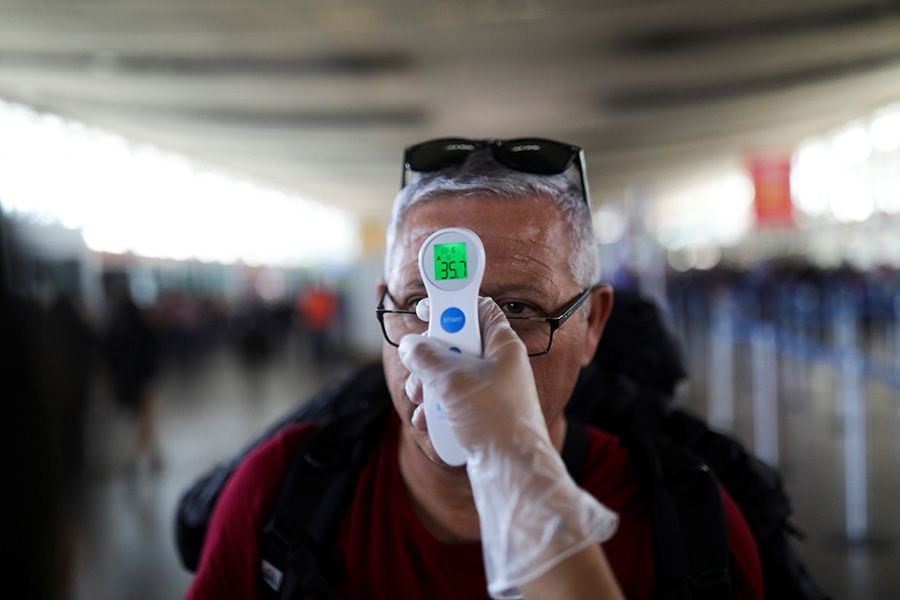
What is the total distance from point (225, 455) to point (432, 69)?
35.5ft

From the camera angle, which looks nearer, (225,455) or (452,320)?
(452,320)

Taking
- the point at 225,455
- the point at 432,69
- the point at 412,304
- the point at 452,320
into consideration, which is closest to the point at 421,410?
the point at 452,320

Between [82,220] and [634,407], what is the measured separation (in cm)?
454

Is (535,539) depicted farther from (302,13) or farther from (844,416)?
(302,13)

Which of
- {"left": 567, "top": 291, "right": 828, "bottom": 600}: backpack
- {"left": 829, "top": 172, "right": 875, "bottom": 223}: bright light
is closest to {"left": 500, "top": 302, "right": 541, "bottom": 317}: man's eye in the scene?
{"left": 567, "top": 291, "right": 828, "bottom": 600}: backpack

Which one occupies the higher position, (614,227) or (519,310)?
(614,227)

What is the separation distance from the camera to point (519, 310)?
4.10 ft

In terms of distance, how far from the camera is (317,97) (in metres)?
17.3

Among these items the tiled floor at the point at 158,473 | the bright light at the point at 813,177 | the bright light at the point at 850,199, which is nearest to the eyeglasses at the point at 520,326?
the tiled floor at the point at 158,473

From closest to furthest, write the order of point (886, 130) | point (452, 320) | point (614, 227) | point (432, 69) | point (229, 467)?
point (452, 320) < point (229, 467) < point (432, 69) < point (886, 130) < point (614, 227)

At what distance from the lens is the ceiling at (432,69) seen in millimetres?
12008

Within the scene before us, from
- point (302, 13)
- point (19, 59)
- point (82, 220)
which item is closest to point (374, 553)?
point (82, 220)

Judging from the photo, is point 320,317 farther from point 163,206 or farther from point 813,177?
point 813,177

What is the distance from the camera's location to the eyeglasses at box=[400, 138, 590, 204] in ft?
4.44
